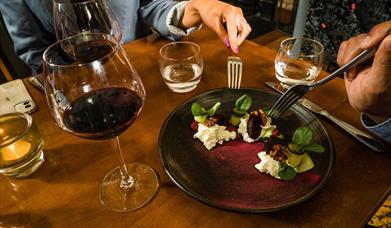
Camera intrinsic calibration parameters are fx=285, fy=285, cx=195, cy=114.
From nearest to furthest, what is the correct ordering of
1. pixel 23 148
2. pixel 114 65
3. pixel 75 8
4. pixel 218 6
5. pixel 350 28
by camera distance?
pixel 114 65
pixel 23 148
pixel 75 8
pixel 218 6
pixel 350 28

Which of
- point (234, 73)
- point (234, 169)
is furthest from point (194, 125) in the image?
point (234, 73)

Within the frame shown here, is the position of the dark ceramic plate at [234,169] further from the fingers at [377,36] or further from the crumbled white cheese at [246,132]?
the fingers at [377,36]

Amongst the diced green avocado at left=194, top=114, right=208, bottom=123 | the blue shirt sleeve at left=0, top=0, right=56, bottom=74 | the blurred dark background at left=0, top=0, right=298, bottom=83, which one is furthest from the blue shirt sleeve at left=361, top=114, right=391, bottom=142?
the blurred dark background at left=0, top=0, right=298, bottom=83

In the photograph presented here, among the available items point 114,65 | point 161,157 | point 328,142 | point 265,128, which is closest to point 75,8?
point 114,65

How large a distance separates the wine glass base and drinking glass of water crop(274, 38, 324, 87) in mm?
437

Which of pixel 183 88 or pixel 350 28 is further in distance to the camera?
pixel 350 28

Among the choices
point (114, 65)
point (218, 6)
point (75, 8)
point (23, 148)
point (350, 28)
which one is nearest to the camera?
point (114, 65)

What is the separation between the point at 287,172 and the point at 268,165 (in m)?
0.04

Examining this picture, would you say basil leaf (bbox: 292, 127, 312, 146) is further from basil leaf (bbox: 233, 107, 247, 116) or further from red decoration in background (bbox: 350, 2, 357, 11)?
red decoration in background (bbox: 350, 2, 357, 11)

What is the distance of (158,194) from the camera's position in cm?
52

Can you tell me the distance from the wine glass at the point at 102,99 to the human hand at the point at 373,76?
472 millimetres

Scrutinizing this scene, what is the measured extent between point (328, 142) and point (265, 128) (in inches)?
4.9

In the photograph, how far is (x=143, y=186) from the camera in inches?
21.2

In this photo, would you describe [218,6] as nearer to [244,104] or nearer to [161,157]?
[244,104]
